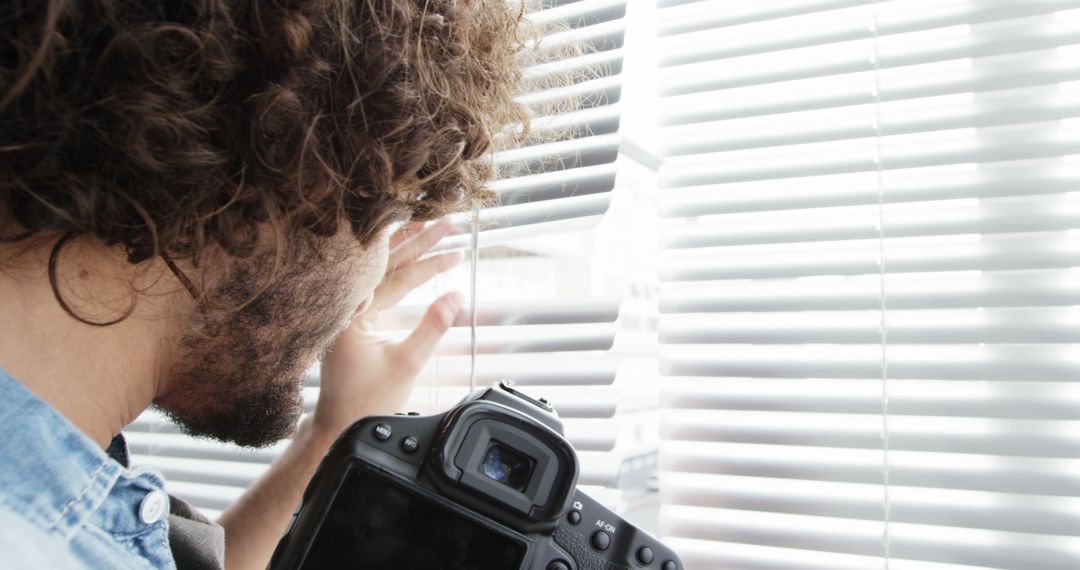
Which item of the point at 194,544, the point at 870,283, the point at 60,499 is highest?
the point at 870,283

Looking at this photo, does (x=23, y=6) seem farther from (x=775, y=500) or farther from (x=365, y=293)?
(x=775, y=500)

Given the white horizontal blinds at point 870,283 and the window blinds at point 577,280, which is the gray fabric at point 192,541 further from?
the white horizontal blinds at point 870,283

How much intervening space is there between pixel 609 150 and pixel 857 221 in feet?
1.08

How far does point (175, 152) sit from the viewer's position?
595 millimetres

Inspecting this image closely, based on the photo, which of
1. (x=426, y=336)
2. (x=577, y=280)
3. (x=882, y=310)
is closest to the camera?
(x=882, y=310)

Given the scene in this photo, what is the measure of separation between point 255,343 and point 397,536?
24 cm

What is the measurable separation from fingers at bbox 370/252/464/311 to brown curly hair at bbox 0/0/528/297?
30 centimetres

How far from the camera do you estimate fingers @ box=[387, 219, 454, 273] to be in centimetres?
105

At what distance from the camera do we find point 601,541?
0.75 m

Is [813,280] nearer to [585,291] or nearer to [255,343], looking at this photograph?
[585,291]

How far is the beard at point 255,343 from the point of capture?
711mm

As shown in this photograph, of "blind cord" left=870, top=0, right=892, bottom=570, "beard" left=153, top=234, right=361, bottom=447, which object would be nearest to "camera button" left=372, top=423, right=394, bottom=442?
"beard" left=153, top=234, right=361, bottom=447

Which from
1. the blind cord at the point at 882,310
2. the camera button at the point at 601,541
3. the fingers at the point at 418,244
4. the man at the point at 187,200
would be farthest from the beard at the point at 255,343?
the blind cord at the point at 882,310

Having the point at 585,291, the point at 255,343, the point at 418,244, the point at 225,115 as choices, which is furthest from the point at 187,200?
the point at 585,291
